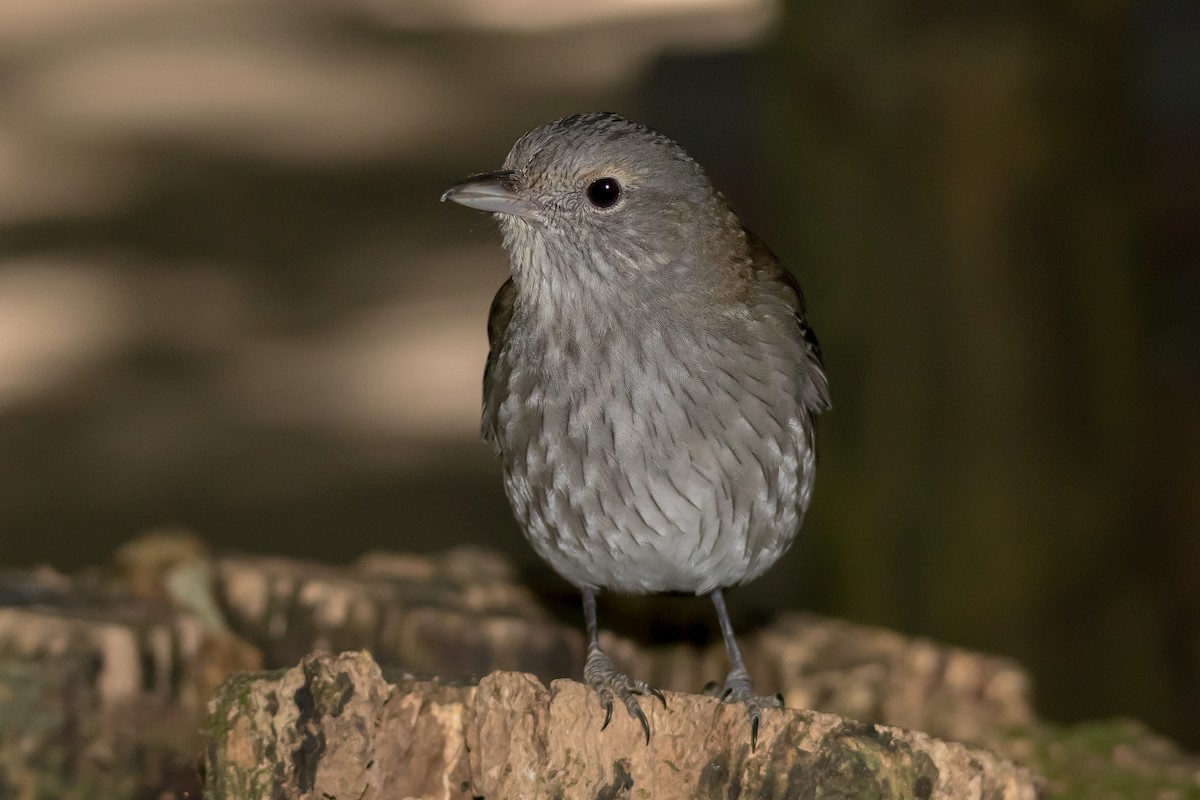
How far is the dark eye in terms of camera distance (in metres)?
2.92

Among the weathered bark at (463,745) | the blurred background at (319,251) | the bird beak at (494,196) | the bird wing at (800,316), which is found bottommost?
the weathered bark at (463,745)

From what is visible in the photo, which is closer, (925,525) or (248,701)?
(248,701)

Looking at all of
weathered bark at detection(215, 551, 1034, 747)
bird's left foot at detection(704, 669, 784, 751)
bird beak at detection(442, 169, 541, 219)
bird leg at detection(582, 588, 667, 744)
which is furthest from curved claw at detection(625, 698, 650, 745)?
bird beak at detection(442, 169, 541, 219)

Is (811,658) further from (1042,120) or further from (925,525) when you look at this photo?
(1042,120)

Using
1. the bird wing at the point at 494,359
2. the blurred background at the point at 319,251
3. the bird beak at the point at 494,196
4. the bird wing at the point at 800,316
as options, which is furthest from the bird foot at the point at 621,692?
the blurred background at the point at 319,251

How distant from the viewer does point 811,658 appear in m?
3.76

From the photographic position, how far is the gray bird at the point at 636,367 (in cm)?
292

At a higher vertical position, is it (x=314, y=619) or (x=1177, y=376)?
(x=1177, y=376)

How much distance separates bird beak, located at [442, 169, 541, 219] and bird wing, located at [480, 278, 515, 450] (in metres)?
0.40

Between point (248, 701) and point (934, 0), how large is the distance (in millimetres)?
2972

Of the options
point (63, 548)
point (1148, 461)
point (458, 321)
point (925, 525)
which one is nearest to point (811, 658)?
point (925, 525)

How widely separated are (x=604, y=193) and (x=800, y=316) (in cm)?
62

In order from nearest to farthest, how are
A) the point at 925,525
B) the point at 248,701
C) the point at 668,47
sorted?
the point at 248,701
the point at 925,525
the point at 668,47

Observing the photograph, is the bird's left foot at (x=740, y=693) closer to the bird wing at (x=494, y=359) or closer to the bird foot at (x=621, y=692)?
the bird foot at (x=621, y=692)
